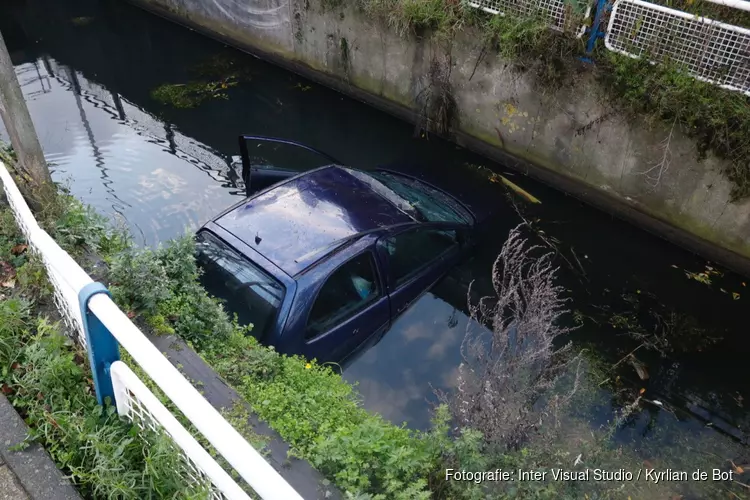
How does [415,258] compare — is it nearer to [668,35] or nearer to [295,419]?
[295,419]

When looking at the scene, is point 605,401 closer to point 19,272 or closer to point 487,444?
point 487,444

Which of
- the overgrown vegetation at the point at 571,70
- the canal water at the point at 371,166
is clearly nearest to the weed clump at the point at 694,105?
the overgrown vegetation at the point at 571,70

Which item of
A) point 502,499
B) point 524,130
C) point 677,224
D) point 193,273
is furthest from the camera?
point 524,130

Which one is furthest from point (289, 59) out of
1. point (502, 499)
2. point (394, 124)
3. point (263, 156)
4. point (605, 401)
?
point (502, 499)

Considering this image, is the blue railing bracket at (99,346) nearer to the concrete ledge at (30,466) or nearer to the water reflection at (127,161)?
the concrete ledge at (30,466)

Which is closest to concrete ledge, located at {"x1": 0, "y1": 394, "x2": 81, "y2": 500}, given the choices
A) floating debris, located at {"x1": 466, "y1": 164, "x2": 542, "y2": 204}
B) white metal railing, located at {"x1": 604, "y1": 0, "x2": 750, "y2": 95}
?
floating debris, located at {"x1": 466, "y1": 164, "x2": 542, "y2": 204}

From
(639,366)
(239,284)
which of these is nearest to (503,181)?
(639,366)

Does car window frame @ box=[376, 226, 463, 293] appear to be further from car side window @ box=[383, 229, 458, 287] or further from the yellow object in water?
the yellow object in water
